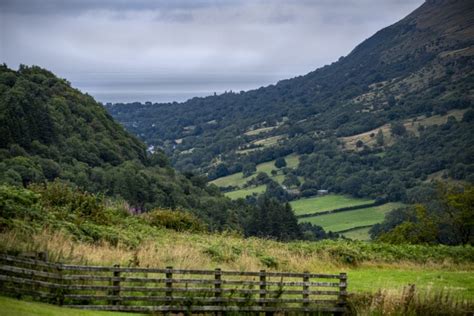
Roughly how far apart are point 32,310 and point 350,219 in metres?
138

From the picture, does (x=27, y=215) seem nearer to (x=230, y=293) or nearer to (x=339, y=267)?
(x=230, y=293)

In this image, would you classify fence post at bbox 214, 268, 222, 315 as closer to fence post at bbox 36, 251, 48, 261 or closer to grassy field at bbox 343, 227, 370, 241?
fence post at bbox 36, 251, 48, 261

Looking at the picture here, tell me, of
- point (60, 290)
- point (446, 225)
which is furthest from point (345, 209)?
point (60, 290)

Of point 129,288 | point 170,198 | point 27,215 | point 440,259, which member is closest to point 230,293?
point 129,288

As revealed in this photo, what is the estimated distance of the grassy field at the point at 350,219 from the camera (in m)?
140

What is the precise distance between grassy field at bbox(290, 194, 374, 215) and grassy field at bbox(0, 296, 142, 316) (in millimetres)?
147693

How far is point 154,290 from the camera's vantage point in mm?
19250

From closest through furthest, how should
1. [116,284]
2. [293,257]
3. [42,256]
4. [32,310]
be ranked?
[32,310] → [42,256] → [116,284] → [293,257]

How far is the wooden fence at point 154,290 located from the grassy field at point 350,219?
4522 inches

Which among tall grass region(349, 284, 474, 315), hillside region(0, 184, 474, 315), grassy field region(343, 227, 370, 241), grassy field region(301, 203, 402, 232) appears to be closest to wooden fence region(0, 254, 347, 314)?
tall grass region(349, 284, 474, 315)

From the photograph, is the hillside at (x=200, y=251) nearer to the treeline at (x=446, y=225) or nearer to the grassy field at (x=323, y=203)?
the treeline at (x=446, y=225)

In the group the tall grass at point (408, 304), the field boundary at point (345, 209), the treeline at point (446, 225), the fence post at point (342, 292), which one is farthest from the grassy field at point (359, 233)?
the fence post at point (342, 292)

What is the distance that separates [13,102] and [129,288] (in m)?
66.6

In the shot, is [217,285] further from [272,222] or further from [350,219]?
[350,219]
